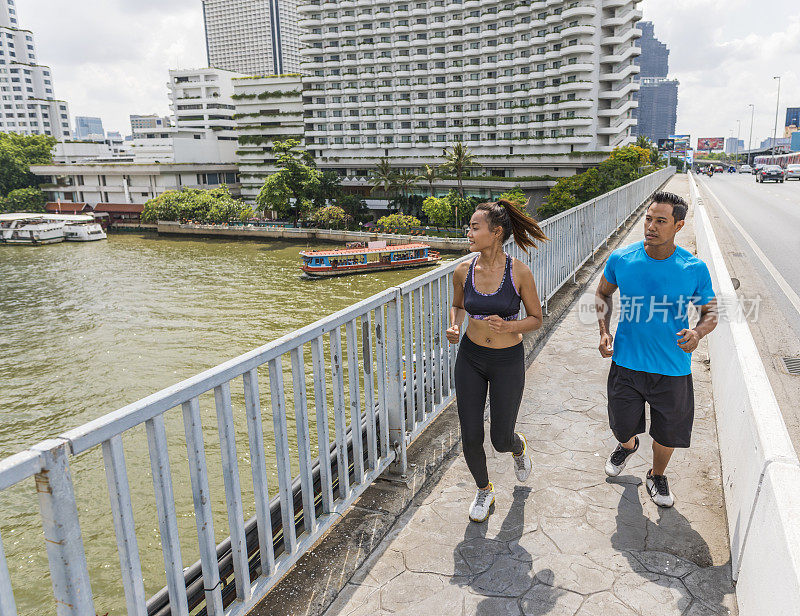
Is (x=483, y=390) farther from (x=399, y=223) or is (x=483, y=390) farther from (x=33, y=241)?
(x=33, y=241)

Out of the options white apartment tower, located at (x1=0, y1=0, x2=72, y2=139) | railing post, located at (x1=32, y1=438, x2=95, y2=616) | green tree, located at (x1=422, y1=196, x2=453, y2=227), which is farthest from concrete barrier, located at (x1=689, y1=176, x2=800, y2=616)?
white apartment tower, located at (x1=0, y1=0, x2=72, y2=139)

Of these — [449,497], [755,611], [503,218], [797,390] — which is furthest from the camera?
[797,390]

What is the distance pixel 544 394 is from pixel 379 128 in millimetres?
80076

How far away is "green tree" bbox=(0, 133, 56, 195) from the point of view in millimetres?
98938

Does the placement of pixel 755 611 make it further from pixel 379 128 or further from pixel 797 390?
pixel 379 128

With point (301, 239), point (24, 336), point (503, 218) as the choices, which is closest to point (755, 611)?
point (503, 218)

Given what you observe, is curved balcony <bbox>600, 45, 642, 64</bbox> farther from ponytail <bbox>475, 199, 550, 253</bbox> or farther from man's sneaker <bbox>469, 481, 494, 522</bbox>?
man's sneaker <bbox>469, 481, 494, 522</bbox>

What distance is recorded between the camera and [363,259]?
51.2 metres

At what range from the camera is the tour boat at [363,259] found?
4984 cm

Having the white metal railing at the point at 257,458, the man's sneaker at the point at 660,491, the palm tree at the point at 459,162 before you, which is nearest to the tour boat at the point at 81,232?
the palm tree at the point at 459,162

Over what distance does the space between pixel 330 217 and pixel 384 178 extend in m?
9.77

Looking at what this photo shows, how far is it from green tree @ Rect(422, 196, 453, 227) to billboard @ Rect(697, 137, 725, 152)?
5979 inches

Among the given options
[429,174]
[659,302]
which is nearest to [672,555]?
[659,302]

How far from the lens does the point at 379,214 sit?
77.7 meters
